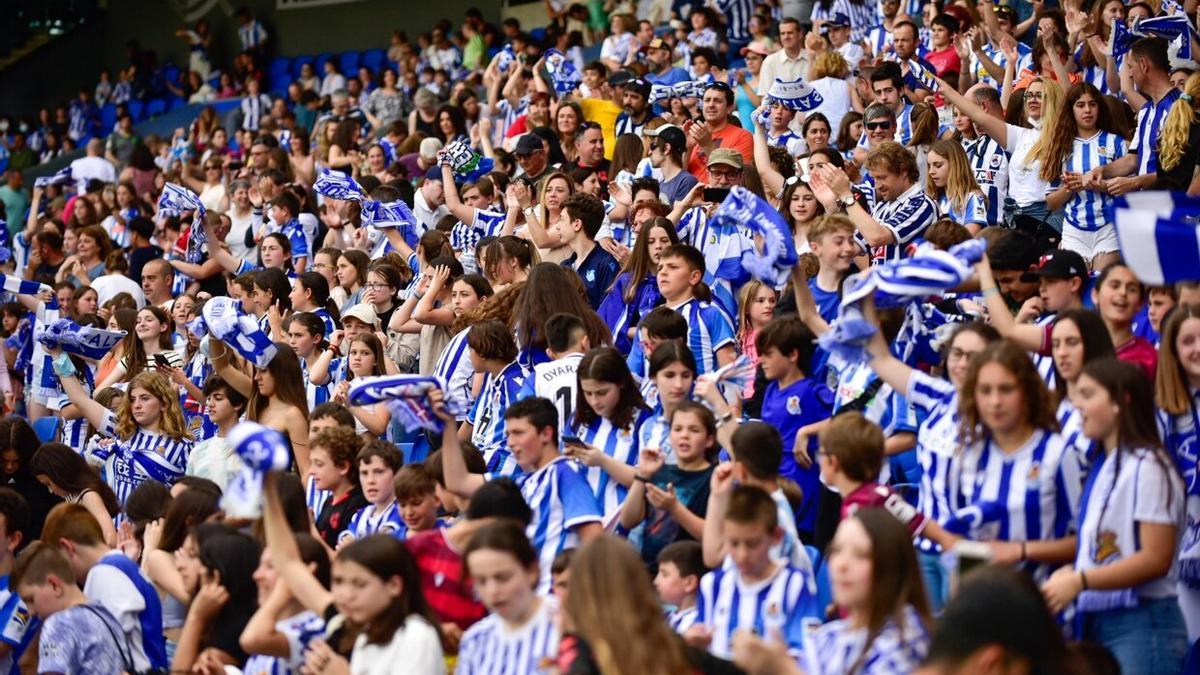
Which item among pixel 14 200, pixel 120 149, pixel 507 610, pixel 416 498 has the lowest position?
pixel 507 610

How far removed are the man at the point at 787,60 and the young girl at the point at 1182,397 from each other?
8223 mm

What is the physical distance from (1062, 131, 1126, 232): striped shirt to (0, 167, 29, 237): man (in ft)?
43.5

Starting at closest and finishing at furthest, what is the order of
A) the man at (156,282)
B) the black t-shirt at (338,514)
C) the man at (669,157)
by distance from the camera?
the black t-shirt at (338,514)
the man at (669,157)
the man at (156,282)

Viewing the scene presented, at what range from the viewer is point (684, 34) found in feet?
54.4

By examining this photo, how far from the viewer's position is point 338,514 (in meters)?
6.99

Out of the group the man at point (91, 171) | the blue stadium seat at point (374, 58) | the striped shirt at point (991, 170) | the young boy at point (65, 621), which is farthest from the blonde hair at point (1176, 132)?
the blue stadium seat at point (374, 58)

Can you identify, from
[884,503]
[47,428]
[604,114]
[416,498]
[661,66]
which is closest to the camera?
[884,503]

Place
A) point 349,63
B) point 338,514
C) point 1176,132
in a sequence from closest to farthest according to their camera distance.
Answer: point 338,514, point 1176,132, point 349,63

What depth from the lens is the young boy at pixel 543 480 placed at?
236 inches

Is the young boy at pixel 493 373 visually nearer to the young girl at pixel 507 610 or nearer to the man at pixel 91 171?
the young girl at pixel 507 610

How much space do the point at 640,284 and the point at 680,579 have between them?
337 cm

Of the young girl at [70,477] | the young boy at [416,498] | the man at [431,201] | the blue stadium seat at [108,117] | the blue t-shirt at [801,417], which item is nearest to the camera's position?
the young boy at [416,498]

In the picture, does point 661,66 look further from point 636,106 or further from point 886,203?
point 886,203

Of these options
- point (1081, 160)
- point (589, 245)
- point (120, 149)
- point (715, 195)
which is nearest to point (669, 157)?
point (715, 195)
